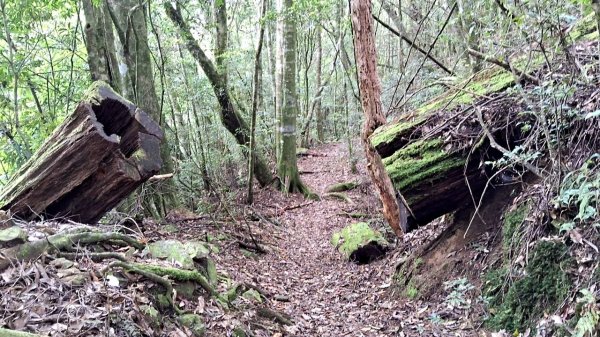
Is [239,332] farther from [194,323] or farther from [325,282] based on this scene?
[325,282]

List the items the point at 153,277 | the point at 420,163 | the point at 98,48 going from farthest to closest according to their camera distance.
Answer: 1. the point at 98,48
2. the point at 420,163
3. the point at 153,277

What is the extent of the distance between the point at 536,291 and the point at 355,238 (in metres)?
4.21

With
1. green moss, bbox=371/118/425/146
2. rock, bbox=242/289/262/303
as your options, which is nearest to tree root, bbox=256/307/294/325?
rock, bbox=242/289/262/303

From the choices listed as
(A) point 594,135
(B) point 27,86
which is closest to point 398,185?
(A) point 594,135

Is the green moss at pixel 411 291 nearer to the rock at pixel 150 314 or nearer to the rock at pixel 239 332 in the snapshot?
the rock at pixel 239 332

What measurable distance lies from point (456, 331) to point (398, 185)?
1.73 meters

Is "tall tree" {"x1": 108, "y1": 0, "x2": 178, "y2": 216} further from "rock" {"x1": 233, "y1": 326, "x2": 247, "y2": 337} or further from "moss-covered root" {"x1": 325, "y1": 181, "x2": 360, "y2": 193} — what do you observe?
"moss-covered root" {"x1": 325, "y1": 181, "x2": 360, "y2": 193}

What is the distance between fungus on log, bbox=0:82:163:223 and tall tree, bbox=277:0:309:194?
26.1 feet

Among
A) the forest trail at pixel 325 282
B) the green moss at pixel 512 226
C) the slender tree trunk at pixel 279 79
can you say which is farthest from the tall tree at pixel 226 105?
the green moss at pixel 512 226

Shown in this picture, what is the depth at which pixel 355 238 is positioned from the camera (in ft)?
25.6

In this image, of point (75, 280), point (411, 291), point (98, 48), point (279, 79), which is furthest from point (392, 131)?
point (279, 79)

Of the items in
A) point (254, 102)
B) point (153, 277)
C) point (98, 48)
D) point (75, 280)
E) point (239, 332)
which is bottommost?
point (239, 332)

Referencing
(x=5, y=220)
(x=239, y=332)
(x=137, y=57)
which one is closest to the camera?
(x=5, y=220)

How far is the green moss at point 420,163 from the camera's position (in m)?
4.92
